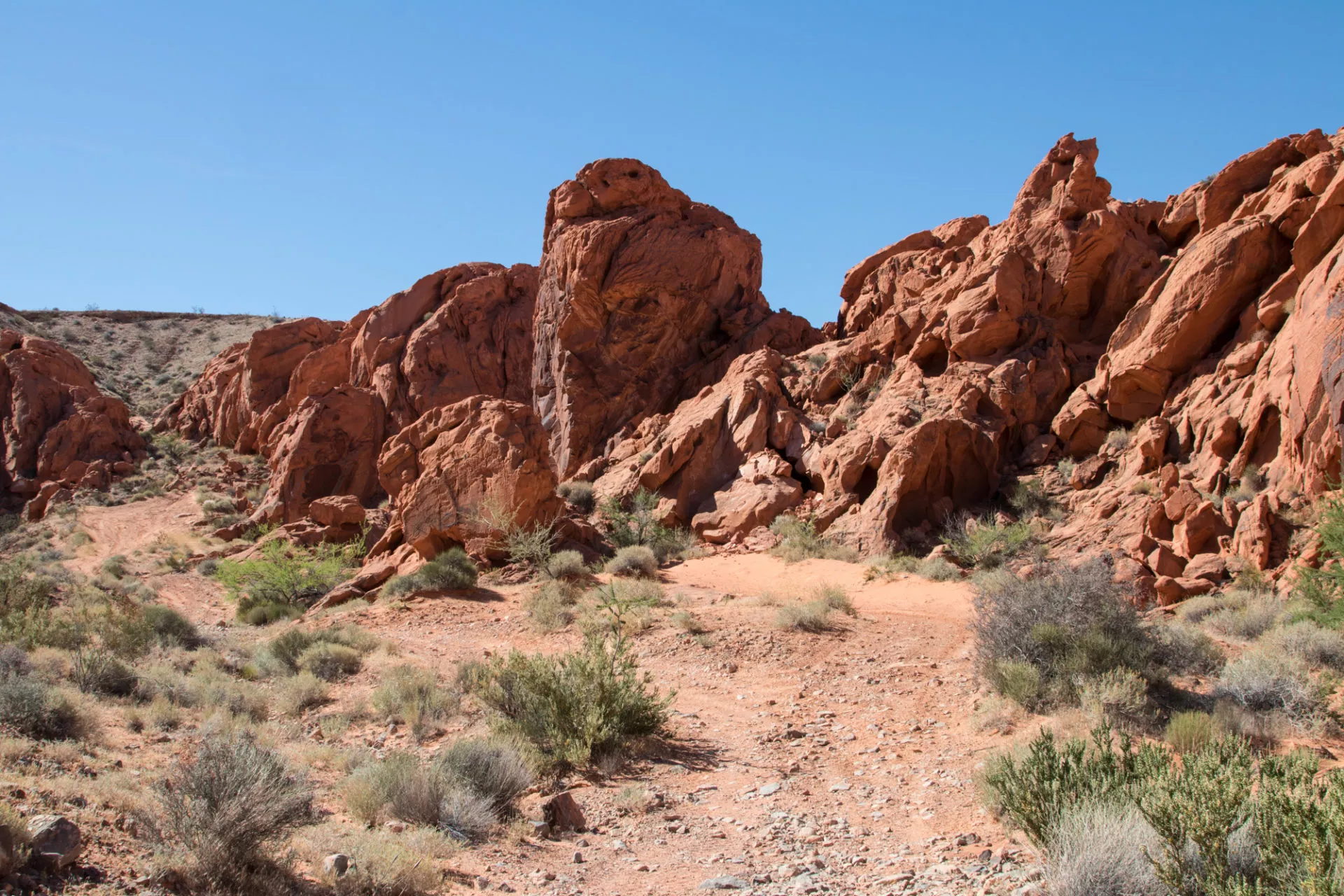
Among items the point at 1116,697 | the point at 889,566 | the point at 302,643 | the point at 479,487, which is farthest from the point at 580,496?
the point at 1116,697

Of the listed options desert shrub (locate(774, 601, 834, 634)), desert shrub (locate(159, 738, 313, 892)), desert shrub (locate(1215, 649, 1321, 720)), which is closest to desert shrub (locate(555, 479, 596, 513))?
desert shrub (locate(774, 601, 834, 634))

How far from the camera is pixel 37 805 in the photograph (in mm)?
4730

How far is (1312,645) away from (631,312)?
25171 millimetres

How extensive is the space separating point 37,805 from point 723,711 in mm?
6308

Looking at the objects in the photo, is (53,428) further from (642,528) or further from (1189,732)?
(1189,732)

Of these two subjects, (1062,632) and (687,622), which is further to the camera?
(687,622)

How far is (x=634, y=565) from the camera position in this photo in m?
17.7

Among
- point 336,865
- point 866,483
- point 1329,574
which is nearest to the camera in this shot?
point 336,865

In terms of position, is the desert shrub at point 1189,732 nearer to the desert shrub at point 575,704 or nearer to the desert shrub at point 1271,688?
the desert shrub at point 1271,688

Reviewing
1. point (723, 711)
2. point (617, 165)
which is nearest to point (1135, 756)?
point (723, 711)

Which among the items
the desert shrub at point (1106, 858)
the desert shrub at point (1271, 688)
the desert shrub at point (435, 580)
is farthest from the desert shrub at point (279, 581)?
the desert shrub at point (1106, 858)

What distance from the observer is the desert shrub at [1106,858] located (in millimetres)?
4141

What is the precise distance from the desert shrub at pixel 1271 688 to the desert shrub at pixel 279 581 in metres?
16.0

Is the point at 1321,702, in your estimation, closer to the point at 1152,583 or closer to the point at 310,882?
the point at 1152,583
